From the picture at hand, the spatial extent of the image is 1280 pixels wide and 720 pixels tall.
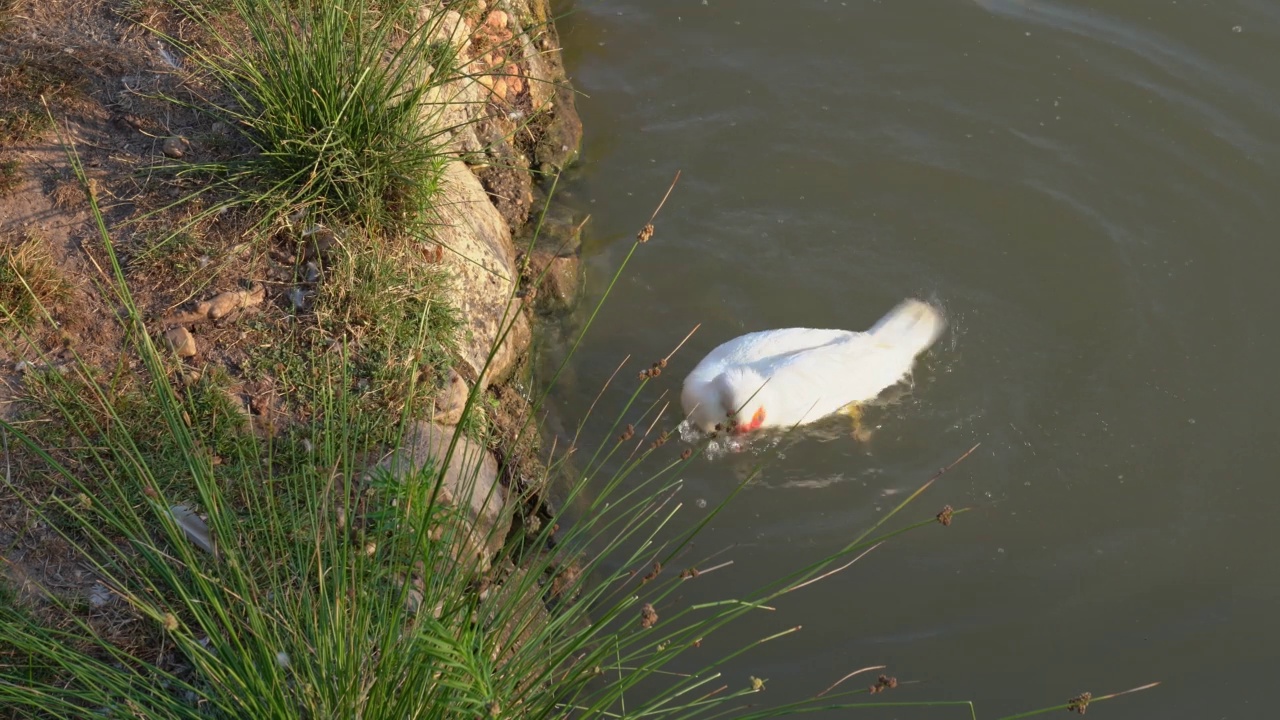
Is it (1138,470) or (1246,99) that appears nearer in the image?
(1138,470)

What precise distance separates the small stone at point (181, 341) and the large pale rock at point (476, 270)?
1.08 m

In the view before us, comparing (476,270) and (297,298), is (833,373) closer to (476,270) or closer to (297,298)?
(476,270)

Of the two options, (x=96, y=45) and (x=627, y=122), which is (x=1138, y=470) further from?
(x=96, y=45)

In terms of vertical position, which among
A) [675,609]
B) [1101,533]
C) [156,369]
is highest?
[156,369]

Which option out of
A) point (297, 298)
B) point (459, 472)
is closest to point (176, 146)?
point (297, 298)

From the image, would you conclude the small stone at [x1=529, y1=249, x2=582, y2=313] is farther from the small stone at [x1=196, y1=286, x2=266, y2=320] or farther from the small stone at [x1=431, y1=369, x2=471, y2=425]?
the small stone at [x1=196, y1=286, x2=266, y2=320]

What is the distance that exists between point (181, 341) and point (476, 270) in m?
1.34

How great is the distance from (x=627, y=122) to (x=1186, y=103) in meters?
3.42

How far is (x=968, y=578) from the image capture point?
15.3 ft

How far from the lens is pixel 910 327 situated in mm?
5410

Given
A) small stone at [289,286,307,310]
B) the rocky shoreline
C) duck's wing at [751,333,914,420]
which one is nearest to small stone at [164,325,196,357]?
the rocky shoreline

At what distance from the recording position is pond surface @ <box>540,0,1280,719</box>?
14.9 ft

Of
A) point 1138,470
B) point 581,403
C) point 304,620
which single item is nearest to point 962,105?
point 1138,470

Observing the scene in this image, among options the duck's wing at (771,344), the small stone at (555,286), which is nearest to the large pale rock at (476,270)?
the small stone at (555,286)
